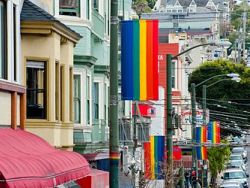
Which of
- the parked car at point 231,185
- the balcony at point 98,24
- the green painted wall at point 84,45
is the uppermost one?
the balcony at point 98,24

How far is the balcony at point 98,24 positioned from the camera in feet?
114

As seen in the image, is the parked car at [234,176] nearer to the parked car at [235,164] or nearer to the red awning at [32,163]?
the parked car at [235,164]

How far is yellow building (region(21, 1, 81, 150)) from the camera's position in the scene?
24.2m

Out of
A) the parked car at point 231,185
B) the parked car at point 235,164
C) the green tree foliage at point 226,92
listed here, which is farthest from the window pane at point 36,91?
the green tree foliage at point 226,92

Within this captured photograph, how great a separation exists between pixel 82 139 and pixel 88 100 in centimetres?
144

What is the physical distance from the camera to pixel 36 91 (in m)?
25.1

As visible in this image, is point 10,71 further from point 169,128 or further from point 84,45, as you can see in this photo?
point 169,128

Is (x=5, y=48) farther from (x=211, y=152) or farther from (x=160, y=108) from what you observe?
(x=211, y=152)

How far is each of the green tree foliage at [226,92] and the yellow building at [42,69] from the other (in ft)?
228

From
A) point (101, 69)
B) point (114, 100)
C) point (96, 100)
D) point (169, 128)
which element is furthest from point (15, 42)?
point (101, 69)

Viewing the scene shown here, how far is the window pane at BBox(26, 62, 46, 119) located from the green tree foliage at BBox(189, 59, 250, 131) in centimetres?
6970

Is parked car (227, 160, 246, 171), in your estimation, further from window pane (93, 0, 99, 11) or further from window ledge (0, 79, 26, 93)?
window ledge (0, 79, 26, 93)

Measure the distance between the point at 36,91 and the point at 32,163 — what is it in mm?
9021

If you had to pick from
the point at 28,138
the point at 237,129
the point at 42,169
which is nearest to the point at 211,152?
the point at 237,129
